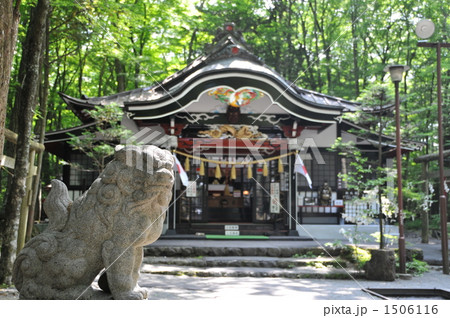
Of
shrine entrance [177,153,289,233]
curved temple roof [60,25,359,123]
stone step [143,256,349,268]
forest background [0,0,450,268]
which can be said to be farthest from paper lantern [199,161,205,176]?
forest background [0,0,450,268]

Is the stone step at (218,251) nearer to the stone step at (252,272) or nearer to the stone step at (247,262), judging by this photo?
the stone step at (247,262)

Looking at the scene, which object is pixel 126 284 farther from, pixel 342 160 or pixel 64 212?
pixel 342 160

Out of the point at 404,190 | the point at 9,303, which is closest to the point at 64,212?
the point at 9,303

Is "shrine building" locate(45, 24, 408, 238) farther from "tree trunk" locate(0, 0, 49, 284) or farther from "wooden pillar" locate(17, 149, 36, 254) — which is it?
"tree trunk" locate(0, 0, 49, 284)

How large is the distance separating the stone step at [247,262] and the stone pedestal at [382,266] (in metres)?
1.15

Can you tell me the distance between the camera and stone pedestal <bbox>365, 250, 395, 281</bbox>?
341 inches

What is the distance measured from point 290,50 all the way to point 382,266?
16397 millimetres

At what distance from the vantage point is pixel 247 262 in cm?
985

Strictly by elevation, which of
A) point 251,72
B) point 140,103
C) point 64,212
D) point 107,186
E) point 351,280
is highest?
point 251,72

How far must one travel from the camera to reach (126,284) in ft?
14.5

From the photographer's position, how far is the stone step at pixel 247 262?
988cm

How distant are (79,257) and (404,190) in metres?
7.50

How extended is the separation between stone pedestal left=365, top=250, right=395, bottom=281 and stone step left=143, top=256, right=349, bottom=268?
3.78 ft

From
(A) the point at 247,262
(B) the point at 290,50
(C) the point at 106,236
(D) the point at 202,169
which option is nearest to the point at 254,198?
(D) the point at 202,169
